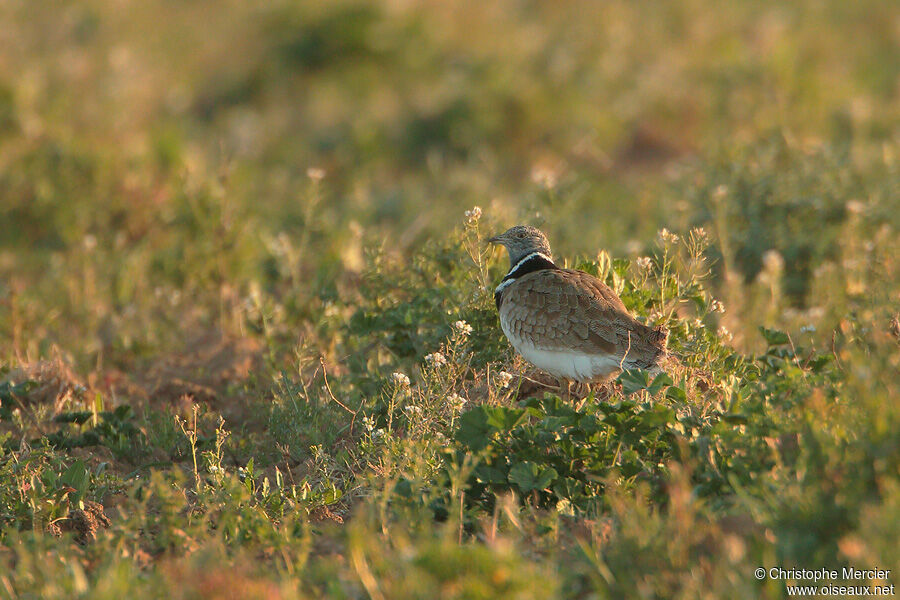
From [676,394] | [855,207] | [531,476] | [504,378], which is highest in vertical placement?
[855,207]

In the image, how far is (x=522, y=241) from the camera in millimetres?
5023

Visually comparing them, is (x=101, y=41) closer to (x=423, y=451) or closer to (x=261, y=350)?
(x=261, y=350)

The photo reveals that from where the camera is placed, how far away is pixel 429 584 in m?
2.63

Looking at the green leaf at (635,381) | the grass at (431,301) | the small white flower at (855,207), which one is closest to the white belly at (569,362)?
the grass at (431,301)

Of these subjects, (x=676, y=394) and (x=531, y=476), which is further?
(x=676, y=394)

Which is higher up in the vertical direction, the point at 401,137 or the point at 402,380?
the point at 401,137

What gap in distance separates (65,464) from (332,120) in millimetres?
7009

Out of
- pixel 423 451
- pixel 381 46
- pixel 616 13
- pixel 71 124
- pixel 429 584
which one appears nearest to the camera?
pixel 429 584

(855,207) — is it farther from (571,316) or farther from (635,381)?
(635,381)

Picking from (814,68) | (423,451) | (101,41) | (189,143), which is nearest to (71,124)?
(189,143)

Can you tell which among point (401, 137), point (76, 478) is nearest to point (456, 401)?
point (76, 478)

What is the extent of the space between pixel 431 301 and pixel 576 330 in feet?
2.78

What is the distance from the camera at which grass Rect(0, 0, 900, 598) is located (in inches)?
120

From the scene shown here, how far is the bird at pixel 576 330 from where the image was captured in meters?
4.21
